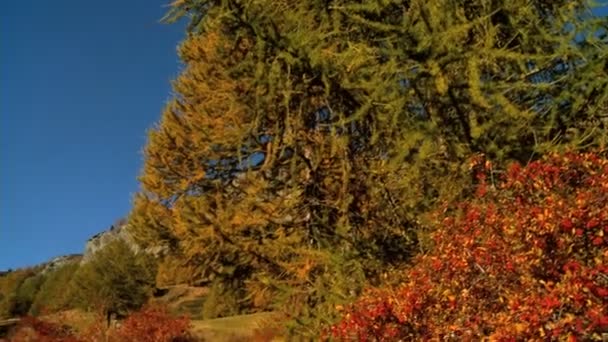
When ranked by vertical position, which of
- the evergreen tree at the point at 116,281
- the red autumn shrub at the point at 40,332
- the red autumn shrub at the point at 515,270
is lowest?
the red autumn shrub at the point at 515,270

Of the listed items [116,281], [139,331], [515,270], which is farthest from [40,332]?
[515,270]

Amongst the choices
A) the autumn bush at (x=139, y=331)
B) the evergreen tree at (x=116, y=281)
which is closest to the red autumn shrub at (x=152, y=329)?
the autumn bush at (x=139, y=331)

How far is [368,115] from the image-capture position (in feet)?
34.7

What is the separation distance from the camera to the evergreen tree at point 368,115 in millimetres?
8398

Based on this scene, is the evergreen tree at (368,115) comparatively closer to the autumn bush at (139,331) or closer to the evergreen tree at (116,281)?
the autumn bush at (139,331)

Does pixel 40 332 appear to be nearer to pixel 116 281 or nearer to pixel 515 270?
pixel 116 281

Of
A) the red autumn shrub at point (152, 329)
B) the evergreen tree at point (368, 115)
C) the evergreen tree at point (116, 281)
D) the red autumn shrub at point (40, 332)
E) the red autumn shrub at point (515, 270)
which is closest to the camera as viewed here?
the red autumn shrub at point (515, 270)

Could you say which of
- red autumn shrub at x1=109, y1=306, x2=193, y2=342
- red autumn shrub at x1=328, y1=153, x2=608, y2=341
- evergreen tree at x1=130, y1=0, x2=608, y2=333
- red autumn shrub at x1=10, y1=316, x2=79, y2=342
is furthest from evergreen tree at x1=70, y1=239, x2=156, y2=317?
red autumn shrub at x1=328, y1=153, x2=608, y2=341

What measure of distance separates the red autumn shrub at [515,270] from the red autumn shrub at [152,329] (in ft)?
54.5

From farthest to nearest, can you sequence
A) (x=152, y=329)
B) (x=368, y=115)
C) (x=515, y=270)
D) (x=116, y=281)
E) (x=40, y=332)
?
1. (x=116, y=281)
2. (x=40, y=332)
3. (x=152, y=329)
4. (x=368, y=115)
5. (x=515, y=270)

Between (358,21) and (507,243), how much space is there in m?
3.84

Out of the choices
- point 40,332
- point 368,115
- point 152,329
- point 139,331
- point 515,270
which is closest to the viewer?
point 515,270

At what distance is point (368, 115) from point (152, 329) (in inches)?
676

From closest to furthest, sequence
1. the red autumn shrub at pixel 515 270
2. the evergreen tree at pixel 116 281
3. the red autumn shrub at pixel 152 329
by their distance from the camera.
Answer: the red autumn shrub at pixel 515 270 < the red autumn shrub at pixel 152 329 < the evergreen tree at pixel 116 281
